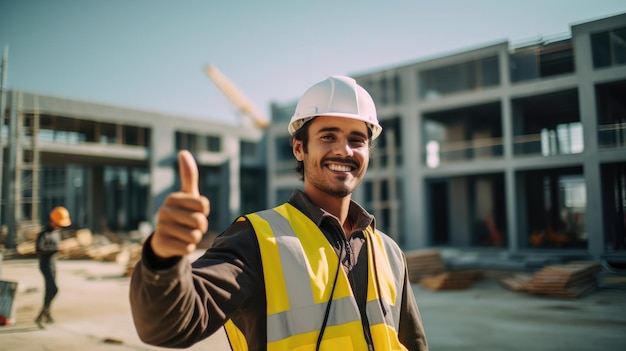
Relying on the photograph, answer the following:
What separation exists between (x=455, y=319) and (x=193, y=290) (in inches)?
310

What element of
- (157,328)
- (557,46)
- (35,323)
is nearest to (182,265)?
(157,328)

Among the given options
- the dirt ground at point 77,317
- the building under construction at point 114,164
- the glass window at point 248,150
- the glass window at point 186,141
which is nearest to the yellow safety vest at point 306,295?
the dirt ground at point 77,317

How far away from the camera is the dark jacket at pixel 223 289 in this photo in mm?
1117

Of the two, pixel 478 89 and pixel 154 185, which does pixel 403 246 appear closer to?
pixel 478 89

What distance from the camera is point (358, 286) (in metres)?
1.89

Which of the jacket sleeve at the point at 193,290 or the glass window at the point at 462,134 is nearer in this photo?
the jacket sleeve at the point at 193,290

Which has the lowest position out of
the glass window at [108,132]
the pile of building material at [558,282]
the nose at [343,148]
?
the pile of building material at [558,282]

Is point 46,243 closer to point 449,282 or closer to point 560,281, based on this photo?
point 449,282

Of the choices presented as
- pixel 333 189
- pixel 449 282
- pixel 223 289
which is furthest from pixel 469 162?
pixel 223 289

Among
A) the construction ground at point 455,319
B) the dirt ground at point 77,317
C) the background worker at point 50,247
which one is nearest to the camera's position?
the construction ground at point 455,319

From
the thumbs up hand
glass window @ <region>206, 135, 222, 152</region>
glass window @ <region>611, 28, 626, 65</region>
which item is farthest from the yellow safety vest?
glass window @ <region>206, 135, 222, 152</region>

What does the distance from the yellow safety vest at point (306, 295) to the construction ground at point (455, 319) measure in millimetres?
2739

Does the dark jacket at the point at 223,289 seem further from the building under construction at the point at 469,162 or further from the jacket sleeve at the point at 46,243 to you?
the building under construction at the point at 469,162

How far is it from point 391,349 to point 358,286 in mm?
317
